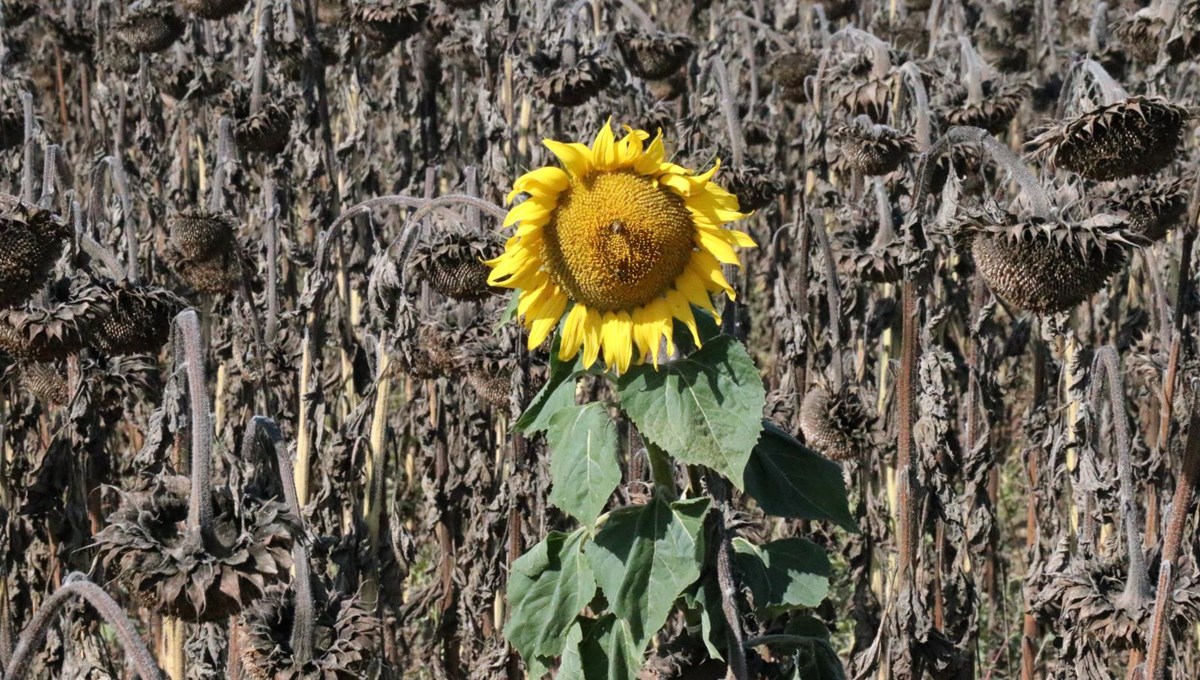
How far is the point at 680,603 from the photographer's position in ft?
7.41

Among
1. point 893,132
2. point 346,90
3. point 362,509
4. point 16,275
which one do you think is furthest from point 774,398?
point 346,90

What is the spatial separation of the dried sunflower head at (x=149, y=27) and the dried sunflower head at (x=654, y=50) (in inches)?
81.5

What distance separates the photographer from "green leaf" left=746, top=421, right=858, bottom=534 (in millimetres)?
2109

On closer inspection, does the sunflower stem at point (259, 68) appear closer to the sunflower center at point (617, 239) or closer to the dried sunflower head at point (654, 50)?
the dried sunflower head at point (654, 50)

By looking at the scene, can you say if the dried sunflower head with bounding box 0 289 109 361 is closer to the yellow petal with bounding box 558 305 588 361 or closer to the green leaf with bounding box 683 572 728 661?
the yellow petal with bounding box 558 305 588 361

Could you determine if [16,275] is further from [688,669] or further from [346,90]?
[346,90]

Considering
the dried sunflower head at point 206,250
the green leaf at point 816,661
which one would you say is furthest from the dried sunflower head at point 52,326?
the green leaf at point 816,661

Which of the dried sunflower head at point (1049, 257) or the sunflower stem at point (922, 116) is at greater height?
the sunflower stem at point (922, 116)

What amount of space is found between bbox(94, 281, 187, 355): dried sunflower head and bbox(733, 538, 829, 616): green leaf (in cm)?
157

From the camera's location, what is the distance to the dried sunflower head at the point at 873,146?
408 centimetres

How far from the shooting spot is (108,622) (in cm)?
196

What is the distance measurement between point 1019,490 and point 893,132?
2.71 m

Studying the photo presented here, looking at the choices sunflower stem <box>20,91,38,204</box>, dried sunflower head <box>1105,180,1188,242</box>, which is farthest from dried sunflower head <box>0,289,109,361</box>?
dried sunflower head <box>1105,180,1188,242</box>

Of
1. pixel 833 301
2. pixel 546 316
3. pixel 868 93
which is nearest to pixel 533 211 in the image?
pixel 546 316
